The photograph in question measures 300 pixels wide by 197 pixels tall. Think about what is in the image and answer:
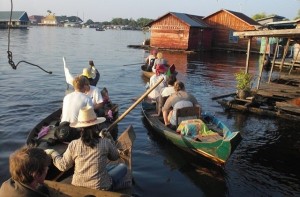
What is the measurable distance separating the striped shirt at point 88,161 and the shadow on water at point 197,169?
3659mm

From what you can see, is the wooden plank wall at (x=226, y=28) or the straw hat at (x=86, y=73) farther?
the wooden plank wall at (x=226, y=28)

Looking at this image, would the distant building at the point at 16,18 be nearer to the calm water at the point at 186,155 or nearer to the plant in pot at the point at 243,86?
the calm water at the point at 186,155

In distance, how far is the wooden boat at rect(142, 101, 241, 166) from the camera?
8453 mm

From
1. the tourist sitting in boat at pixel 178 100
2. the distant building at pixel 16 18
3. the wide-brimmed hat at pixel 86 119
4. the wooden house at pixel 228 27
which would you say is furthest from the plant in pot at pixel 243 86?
the distant building at pixel 16 18

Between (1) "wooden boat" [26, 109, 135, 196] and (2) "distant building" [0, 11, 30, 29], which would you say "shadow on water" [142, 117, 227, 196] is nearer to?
(1) "wooden boat" [26, 109, 135, 196]

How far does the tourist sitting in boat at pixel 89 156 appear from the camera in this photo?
5238 millimetres

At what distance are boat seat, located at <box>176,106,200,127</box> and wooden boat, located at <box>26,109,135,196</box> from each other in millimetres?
2033

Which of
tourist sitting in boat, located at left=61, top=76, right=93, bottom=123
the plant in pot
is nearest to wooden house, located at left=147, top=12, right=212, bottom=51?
the plant in pot

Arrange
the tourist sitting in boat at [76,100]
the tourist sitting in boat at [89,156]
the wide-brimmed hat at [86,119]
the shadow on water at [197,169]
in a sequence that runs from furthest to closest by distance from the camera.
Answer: the shadow on water at [197,169] → the tourist sitting in boat at [76,100] → the wide-brimmed hat at [86,119] → the tourist sitting in boat at [89,156]

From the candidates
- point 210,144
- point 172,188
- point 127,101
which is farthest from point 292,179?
point 127,101

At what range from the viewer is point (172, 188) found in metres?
8.51

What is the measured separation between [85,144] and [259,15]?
93.8 meters

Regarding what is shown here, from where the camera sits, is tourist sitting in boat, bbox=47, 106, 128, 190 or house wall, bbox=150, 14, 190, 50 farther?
house wall, bbox=150, 14, 190, 50

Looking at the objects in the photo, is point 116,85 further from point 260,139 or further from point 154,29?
point 154,29
